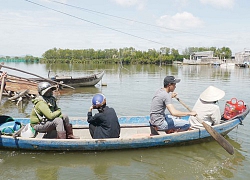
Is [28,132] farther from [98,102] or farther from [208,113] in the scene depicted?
[208,113]

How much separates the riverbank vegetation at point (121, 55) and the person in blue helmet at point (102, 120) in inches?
2952

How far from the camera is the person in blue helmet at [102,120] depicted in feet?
17.2

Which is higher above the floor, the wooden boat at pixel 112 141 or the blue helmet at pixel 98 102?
the blue helmet at pixel 98 102

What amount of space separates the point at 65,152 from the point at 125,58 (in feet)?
257

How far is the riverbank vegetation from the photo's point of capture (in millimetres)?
82562

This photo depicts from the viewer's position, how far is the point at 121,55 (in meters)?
85.6

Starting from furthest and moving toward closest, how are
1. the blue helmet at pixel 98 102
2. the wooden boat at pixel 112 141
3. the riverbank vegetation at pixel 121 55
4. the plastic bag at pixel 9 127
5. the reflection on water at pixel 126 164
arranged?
the riverbank vegetation at pixel 121 55
the plastic bag at pixel 9 127
the wooden boat at pixel 112 141
the blue helmet at pixel 98 102
the reflection on water at pixel 126 164

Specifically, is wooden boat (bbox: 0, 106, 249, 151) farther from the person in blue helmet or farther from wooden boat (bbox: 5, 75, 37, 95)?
wooden boat (bbox: 5, 75, 37, 95)

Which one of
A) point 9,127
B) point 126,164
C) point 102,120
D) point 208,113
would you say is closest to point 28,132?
point 9,127

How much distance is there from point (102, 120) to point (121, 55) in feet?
266

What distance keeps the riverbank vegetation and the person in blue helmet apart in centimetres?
7498

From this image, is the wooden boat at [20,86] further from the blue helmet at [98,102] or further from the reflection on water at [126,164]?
the blue helmet at [98,102]

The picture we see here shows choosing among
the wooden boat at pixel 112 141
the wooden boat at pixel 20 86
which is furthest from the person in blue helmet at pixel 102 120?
the wooden boat at pixel 20 86

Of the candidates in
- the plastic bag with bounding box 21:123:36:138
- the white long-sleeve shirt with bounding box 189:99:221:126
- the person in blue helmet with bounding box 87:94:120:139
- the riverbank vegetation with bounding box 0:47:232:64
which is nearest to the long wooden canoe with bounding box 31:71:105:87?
the plastic bag with bounding box 21:123:36:138
